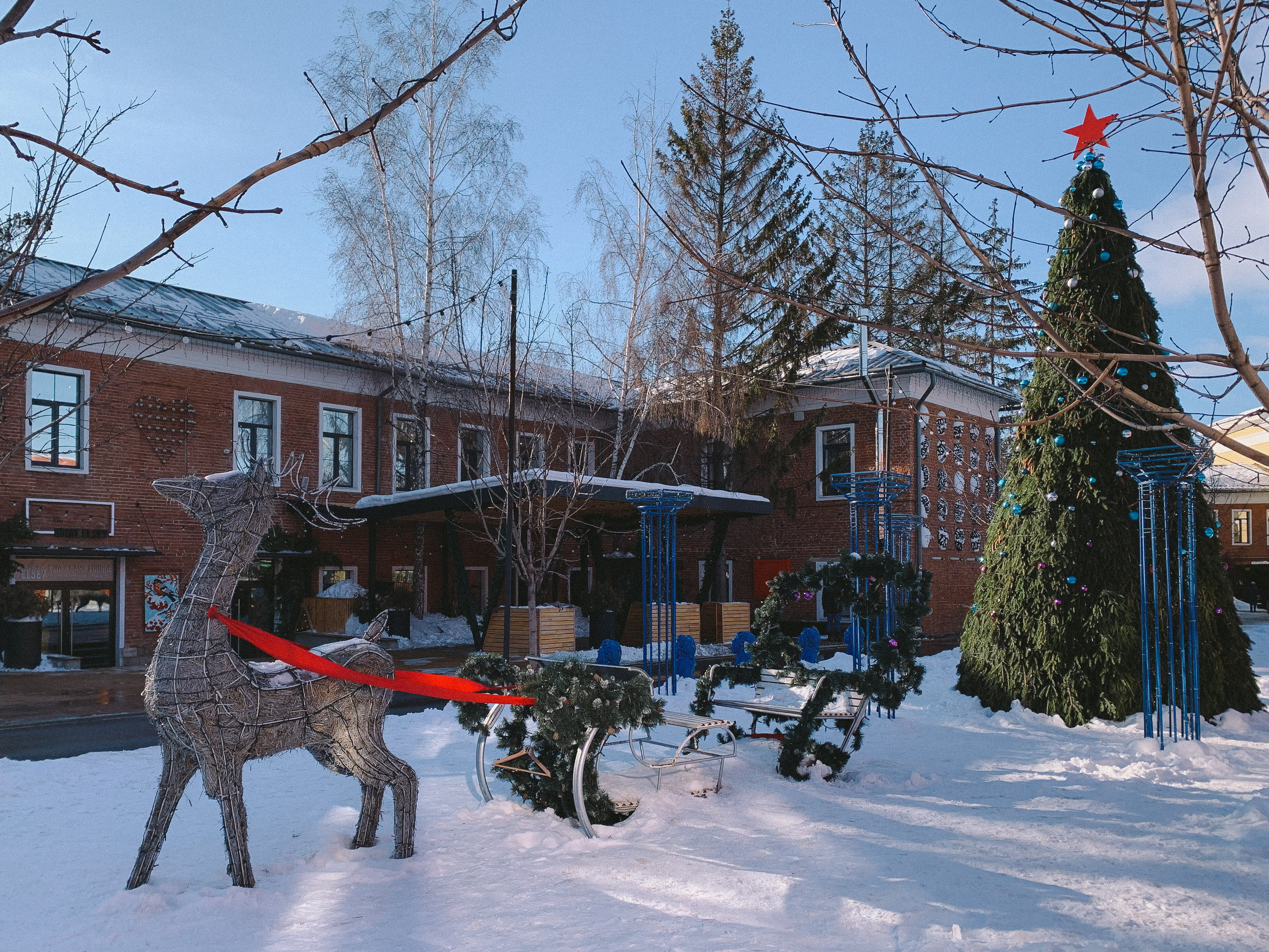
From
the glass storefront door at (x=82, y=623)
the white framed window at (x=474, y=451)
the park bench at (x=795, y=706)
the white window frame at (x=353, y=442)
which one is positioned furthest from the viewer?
the white framed window at (x=474, y=451)

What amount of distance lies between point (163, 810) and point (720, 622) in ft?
54.7

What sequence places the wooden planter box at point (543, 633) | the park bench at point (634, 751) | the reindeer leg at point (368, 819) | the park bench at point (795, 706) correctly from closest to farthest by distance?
the reindeer leg at point (368, 819)
the park bench at point (634, 751)
the park bench at point (795, 706)
the wooden planter box at point (543, 633)

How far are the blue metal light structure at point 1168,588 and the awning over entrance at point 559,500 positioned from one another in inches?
236

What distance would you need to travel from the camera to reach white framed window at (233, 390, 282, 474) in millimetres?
19422

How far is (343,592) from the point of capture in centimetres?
2075

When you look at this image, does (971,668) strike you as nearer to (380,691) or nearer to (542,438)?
(380,691)

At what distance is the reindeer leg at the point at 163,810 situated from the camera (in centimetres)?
470

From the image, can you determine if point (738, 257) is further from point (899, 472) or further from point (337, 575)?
point (337, 575)

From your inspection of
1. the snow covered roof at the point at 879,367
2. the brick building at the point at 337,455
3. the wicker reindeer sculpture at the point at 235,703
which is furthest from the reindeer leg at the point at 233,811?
the snow covered roof at the point at 879,367

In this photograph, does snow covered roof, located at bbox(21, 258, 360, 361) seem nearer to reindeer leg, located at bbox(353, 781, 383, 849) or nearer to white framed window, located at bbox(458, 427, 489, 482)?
white framed window, located at bbox(458, 427, 489, 482)

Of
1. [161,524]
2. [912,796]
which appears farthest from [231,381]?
[912,796]

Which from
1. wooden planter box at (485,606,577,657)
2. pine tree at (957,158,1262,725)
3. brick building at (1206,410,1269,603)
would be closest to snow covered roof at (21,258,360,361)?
wooden planter box at (485,606,577,657)

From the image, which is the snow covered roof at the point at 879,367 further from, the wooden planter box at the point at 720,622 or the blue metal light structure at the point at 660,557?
the blue metal light structure at the point at 660,557

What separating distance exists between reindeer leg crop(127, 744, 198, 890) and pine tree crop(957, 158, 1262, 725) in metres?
8.21
